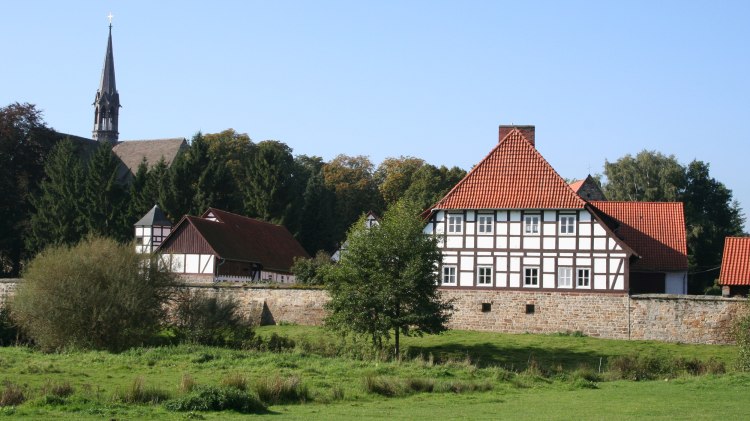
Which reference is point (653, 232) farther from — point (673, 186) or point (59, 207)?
point (59, 207)

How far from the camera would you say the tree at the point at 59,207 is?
57750 mm

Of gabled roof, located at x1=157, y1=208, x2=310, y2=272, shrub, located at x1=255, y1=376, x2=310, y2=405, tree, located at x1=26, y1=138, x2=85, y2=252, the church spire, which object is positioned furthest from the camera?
the church spire

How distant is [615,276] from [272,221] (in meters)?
28.3

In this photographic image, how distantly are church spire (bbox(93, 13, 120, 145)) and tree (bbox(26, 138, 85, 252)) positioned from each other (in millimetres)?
38616

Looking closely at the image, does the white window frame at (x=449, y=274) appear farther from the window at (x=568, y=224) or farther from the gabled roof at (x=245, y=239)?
the gabled roof at (x=245, y=239)

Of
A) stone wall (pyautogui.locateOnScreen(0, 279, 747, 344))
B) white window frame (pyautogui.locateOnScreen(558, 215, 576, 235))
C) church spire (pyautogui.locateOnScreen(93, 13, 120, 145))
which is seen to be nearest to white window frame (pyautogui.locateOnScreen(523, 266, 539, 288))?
stone wall (pyautogui.locateOnScreen(0, 279, 747, 344))

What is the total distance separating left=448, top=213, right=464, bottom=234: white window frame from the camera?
1690 inches

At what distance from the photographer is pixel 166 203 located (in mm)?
60406

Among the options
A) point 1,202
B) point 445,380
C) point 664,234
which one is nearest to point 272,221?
point 1,202

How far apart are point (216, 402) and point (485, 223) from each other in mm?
24660

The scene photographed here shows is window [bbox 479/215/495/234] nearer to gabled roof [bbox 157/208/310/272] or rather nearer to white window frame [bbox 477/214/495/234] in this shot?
white window frame [bbox 477/214/495/234]

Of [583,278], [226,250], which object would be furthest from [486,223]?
[226,250]

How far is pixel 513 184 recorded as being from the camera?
42.7m

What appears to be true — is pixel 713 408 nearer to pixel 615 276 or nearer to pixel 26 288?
pixel 615 276
